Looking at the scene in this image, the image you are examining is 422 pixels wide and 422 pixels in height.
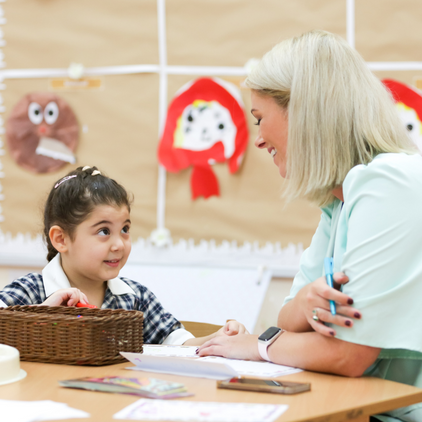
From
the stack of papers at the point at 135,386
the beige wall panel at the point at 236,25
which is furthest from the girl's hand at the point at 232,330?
the beige wall panel at the point at 236,25

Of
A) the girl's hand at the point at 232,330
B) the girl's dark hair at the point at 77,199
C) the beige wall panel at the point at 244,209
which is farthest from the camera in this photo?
the beige wall panel at the point at 244,209

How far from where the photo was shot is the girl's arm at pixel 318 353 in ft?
3.21

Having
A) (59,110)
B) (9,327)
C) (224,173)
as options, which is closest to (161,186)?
(224,173)

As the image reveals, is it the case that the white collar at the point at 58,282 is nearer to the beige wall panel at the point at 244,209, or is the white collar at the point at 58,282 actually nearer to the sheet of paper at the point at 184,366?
the sheet of paper at the point at 184,366

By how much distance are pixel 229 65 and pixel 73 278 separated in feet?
4.22

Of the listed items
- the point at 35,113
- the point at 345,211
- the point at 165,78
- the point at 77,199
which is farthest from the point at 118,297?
the point at 35,113

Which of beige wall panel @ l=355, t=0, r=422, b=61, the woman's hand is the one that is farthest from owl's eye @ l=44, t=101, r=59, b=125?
the woman's hand

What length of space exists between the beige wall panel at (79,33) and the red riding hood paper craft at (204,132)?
0.85ft

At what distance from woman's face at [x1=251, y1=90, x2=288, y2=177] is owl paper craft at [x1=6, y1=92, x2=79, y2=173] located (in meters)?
1.51

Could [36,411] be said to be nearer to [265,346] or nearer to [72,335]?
[72,335]

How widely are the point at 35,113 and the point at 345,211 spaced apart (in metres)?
1.95

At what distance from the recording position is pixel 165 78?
8.30 ft

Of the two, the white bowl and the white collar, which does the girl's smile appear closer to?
the white collar

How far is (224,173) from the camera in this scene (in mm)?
2490
